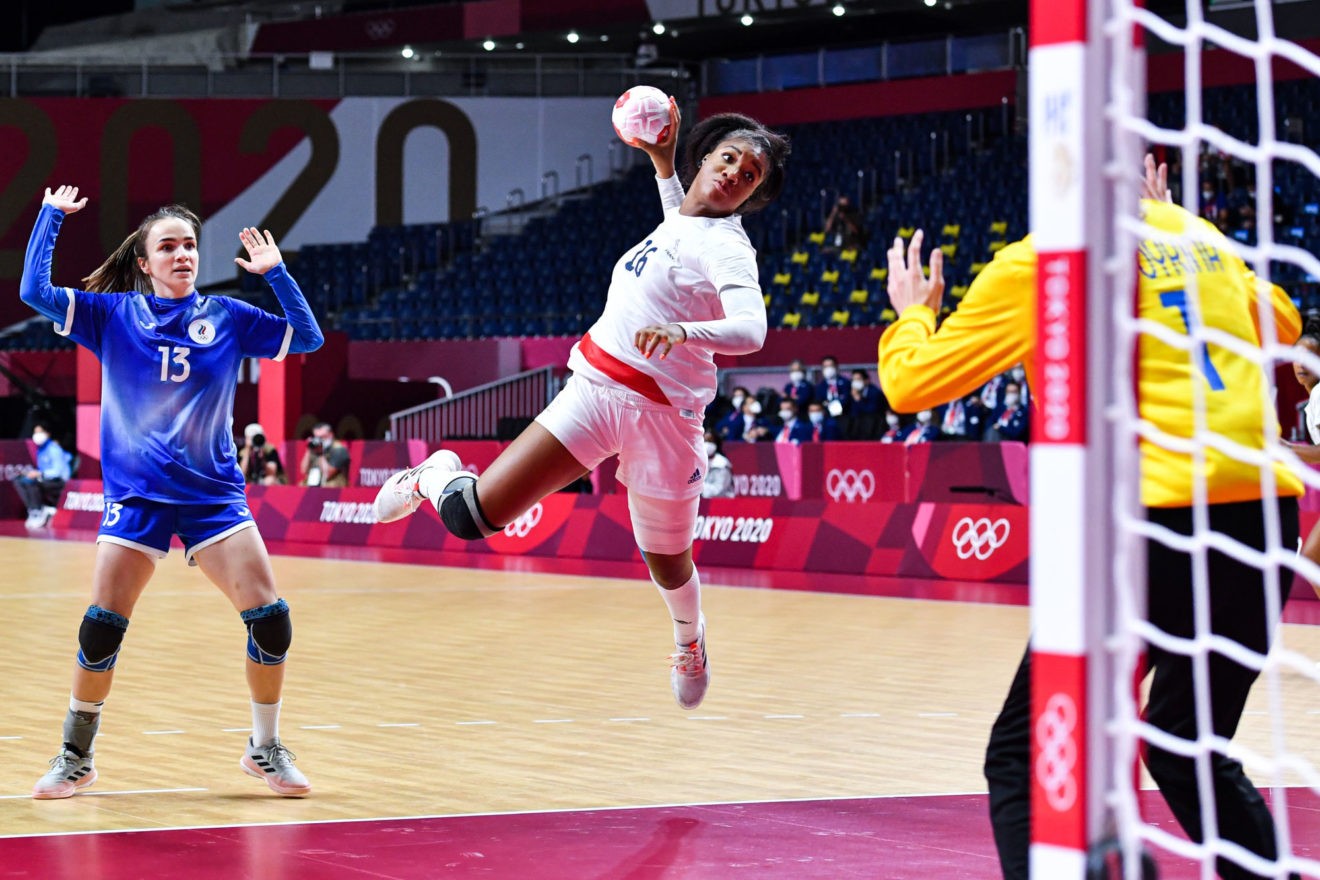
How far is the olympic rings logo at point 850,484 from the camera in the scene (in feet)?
62.6

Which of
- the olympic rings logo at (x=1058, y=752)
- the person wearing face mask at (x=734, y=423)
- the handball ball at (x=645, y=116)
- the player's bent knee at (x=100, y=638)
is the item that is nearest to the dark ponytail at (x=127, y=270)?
the player's bent knee at (x=100, y=638)

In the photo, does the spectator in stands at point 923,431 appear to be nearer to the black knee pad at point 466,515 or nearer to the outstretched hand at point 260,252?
the black knee pad at point 466,515

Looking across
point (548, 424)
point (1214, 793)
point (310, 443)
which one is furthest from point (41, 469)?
point (1214, 793)

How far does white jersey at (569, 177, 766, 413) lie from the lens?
21.2 ft

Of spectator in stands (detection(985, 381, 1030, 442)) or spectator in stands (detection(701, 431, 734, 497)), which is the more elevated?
spectator in stands (detection(985, 381, 1030, 442))

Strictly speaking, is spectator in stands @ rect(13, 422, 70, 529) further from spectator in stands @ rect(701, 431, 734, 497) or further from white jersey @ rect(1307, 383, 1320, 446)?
white jersey @ rect(1307, 383, 1320, 446)

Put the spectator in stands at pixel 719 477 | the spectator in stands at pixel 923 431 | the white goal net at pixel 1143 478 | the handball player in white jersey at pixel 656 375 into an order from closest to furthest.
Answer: the white goal net at pixel 1143 478 < the handball player in white jersey at pixel 656 375 < the spectator in stands at pixel 923 431 < the spectator in stands at pixel 719 477

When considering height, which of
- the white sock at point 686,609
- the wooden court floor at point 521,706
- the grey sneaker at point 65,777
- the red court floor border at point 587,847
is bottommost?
the wooden court floor at point 521,706

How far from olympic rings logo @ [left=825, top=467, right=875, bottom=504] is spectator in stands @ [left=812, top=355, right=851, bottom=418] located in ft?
6.43

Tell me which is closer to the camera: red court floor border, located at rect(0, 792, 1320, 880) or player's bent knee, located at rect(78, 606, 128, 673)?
red court floor border, located at rect(0, 792, 1320, 880)

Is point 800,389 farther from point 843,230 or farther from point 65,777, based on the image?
point 65,777

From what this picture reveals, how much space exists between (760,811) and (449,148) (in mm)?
30580

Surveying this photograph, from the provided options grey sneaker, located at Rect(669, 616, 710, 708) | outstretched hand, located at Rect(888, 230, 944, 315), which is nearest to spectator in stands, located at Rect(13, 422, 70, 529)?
grey sneaker, located at Rect(669, 616, 710, 708)

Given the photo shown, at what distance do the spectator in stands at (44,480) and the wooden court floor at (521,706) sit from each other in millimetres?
13023
